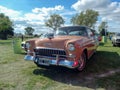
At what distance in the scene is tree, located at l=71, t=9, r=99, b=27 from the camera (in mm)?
50562

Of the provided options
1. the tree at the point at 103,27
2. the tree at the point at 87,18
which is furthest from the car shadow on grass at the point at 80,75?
the tree at the point at 103,27

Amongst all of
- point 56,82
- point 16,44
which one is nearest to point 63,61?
point 56,82

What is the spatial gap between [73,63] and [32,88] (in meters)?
1.50

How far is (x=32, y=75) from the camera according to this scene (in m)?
6.21

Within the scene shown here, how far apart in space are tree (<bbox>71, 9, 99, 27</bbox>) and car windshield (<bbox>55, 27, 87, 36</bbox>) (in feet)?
141

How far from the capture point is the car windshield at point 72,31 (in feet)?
24.2

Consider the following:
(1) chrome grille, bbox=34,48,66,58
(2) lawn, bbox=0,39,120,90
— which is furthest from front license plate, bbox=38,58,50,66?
(2) lawn, bbox=0,39,120,90

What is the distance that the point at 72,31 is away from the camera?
297 inches

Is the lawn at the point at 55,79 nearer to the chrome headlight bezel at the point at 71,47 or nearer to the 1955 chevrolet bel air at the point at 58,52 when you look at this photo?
the 1955 chevrolet bel air at the point at 58,52

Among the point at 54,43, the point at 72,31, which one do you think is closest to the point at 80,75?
the point at 54,43

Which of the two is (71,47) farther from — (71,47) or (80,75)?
(80,75)

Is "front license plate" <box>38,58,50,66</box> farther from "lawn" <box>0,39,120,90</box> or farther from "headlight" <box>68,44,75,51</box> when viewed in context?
"headlight" <box>68,44,75,51</box>

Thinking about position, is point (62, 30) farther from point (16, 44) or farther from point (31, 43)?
point (16, 44)

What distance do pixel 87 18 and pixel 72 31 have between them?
44.4 meters
